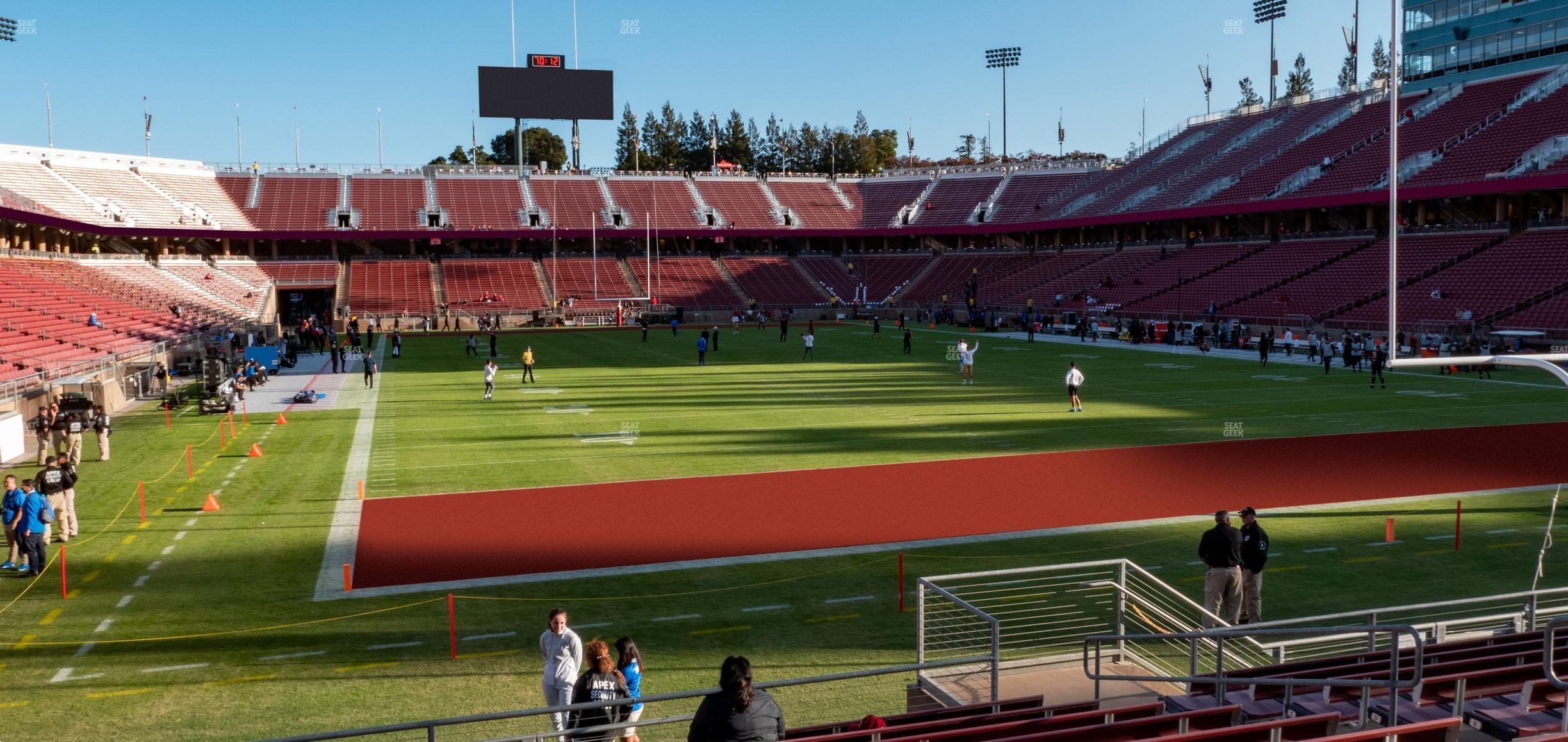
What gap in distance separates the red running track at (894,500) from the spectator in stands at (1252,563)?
5.07 m

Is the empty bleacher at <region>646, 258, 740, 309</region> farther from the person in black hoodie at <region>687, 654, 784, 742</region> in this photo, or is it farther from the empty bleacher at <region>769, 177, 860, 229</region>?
the person in black hoodie at <region>687, 654, 784, 742</region>

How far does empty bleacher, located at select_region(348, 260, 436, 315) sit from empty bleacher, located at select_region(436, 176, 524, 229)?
5450mm

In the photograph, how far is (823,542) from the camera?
16031 mm

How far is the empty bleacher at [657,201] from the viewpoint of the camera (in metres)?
92.3

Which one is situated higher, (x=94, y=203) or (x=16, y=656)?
(x=94, y=203)

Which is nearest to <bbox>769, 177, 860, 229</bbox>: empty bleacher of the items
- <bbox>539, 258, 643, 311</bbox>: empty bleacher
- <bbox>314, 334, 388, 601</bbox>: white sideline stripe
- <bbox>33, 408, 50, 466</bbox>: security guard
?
<bbox>539, 258, 643, 311</bbox>: empty bleacher

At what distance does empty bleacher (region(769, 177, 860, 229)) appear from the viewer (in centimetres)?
9662

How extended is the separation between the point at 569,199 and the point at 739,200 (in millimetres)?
15194

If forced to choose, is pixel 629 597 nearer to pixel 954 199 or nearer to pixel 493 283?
pixel 493 283

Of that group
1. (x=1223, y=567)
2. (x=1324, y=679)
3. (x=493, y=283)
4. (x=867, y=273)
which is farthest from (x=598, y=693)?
(x=867, y=273)

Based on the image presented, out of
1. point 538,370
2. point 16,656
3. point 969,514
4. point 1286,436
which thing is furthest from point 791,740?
point 538,370

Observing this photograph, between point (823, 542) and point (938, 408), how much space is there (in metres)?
15.3

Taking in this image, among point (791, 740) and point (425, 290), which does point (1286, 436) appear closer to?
point (791, 740)

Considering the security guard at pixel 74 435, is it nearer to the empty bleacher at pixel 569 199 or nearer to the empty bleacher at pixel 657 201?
the empty bleacher at pixel 569 199
